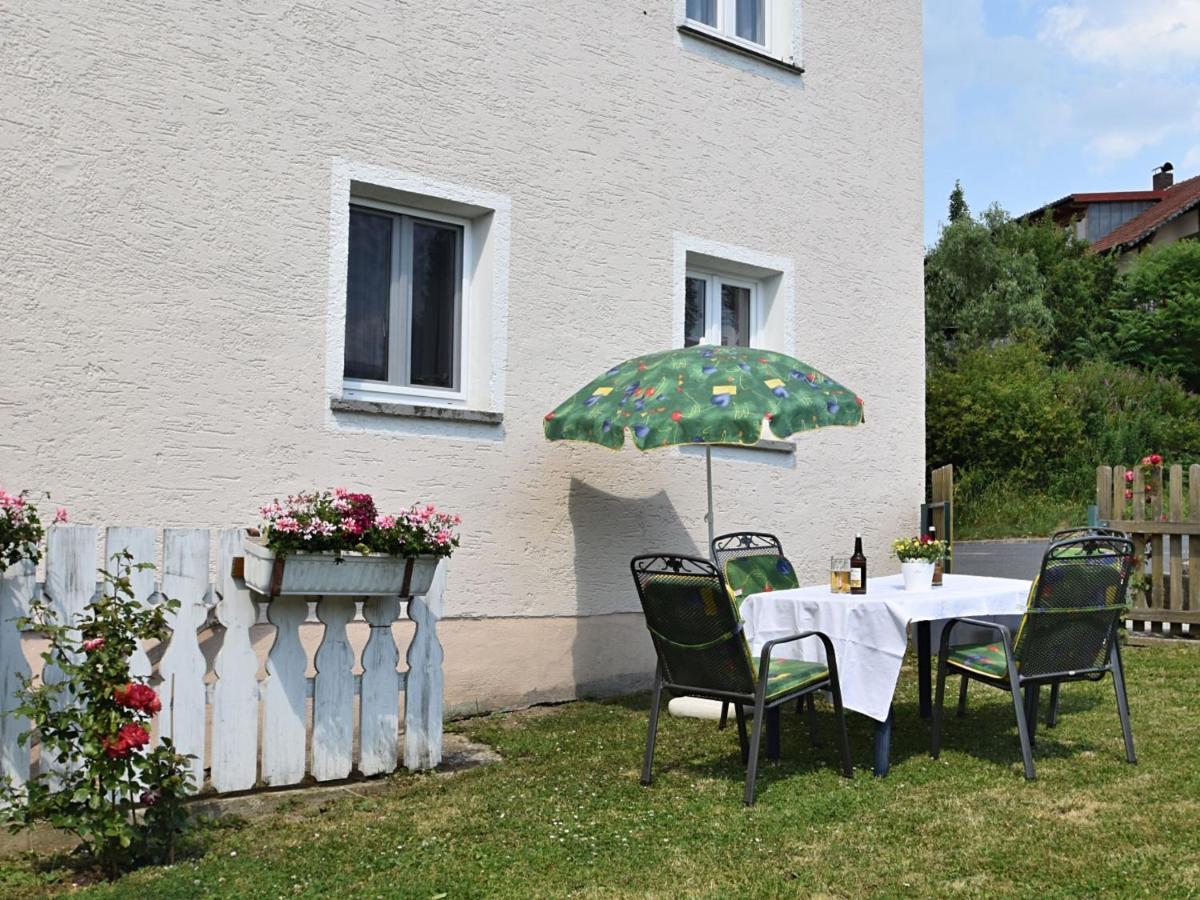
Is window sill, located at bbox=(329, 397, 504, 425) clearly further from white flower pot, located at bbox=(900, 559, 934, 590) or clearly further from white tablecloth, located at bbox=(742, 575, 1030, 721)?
white flower pot, located at bbox=(900, 559, 934, 590)

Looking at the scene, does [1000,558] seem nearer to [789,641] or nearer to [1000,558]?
[1000,558]

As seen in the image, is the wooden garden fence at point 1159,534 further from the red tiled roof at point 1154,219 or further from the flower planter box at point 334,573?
the red tiled roof at point 1154,219

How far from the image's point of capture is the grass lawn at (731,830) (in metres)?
4.13

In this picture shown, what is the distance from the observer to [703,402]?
6.38m

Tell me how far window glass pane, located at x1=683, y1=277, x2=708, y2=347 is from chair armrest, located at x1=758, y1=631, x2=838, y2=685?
3589mm

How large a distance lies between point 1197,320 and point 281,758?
31.8m

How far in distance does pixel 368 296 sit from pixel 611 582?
99.3 inches

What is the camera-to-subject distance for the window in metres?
9.21

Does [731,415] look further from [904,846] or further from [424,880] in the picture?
[424,880]

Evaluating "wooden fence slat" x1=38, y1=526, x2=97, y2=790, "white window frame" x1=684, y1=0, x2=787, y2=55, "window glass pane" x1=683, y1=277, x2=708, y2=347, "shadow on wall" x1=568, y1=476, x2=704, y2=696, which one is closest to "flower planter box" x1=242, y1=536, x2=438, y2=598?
"wooden fence slat" x1=38, y1=526, x2=97, y2=790

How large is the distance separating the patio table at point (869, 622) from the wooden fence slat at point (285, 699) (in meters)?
2.31

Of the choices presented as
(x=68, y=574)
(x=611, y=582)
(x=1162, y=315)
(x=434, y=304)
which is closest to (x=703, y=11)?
(x=434, y=304)

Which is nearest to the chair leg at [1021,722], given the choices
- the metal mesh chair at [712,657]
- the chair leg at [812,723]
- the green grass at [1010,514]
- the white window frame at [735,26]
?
the metal mesh chair at [712,657]

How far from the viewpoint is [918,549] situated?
21.9 feet
